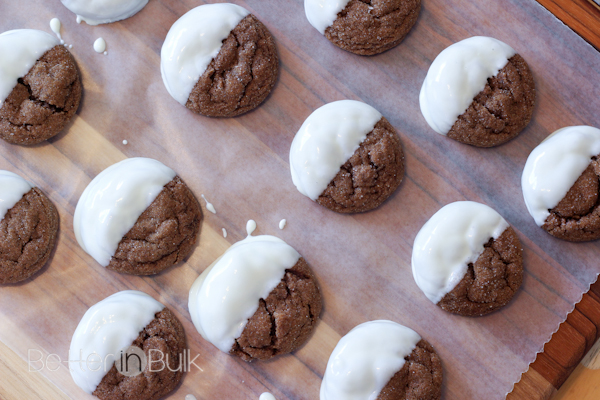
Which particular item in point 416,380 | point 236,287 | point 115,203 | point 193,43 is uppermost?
point 193,43

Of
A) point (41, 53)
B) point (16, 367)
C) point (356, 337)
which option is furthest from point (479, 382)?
point (41, 53)

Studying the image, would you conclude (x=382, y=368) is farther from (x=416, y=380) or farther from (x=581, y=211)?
(x=581, y=211)

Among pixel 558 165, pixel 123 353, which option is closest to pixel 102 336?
pixel 123 353

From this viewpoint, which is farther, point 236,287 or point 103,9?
point 103,9

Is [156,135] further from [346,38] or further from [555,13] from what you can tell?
[555,13]

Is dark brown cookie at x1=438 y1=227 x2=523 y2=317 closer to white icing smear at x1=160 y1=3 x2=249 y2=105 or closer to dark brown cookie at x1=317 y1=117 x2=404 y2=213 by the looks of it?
dark brown cookie at x1=317 y1=117 x2=404 y2=213

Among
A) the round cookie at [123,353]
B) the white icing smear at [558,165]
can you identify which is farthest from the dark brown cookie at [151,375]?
the white icing smear at [558,165]
